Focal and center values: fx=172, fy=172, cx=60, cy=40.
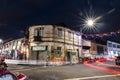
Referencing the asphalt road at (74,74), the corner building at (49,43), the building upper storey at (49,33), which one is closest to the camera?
the asphalt road at (74,74)

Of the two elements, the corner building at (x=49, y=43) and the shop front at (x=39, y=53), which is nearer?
the shop front at (x=39, y=53)

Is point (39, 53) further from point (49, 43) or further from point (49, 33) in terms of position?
point (49, 33)

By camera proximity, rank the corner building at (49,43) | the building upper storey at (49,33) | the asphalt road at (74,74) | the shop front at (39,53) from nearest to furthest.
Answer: the asphalt road at (74,74), the shop front at (39,53), the corner building at (49,43), the building upper storey at (49,33)

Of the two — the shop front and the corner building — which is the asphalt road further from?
the shop front

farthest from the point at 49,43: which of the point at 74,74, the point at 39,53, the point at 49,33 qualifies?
the point at 74,74

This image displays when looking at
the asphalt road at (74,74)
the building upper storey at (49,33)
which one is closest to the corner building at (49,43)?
the building upper storey at (49,33)

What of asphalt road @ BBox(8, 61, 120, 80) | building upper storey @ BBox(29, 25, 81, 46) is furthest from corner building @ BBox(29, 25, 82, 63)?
asphalt road @ BBox(8, 61, 120, 80)

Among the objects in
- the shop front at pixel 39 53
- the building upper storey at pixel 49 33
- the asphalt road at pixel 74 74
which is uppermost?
the building upper storey at pixel 49 33

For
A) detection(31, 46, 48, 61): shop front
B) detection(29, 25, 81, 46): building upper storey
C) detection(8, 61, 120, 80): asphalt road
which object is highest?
detection(29, 25, 81, 46): building upper storey

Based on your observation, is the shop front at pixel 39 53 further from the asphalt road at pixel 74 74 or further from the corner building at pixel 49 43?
the asphalt road at pixel 74 74

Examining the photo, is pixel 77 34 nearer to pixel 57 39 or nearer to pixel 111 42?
pixel 57 39

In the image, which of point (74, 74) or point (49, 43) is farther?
point (49, 43)

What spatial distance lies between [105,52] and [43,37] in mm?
41430

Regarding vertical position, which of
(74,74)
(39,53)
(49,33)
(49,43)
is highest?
(49,33)
